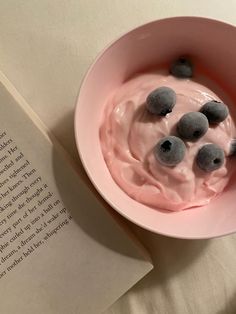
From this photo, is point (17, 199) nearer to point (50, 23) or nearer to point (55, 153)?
point (55, 153)

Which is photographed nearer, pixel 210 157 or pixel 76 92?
pixel 210 157

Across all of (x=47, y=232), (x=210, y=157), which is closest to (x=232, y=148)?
(x=210, y=157)

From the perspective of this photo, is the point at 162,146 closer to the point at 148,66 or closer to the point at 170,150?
the point at 170,150

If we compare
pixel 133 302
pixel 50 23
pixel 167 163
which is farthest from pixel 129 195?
pixel 50 23

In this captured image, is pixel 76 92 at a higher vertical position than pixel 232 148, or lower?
higher

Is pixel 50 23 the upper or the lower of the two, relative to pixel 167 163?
upper

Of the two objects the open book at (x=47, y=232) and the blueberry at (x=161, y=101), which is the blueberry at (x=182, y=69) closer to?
the blueberry at (x=161, y=101)
